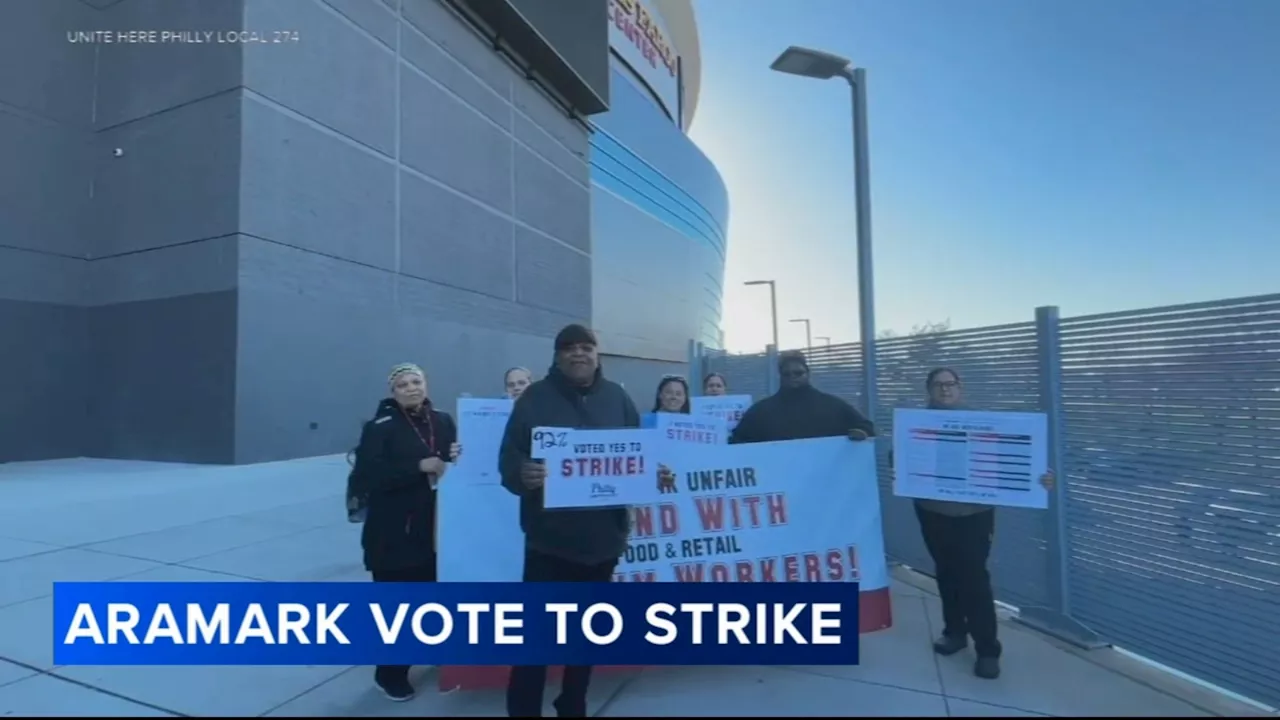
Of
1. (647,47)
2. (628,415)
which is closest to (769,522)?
(628,415)

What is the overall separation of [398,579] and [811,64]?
6839 mm

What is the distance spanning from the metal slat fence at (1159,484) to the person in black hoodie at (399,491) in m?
3.99

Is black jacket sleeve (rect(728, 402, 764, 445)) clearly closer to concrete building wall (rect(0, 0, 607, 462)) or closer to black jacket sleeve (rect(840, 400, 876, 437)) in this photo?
black jacket sleeve (rect(840, 400, 876, 437))

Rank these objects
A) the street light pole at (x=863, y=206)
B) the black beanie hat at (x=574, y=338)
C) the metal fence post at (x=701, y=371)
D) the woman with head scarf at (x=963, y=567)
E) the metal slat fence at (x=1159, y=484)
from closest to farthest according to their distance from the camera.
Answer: the black beanie hat at (x=574, y=338)
the metal slat fence at (x=1159, y=484)
the woman with head scarf at (x=963, y=567)
the street light pole at (x=863, y=206)
the metal fence post at (x=701, y=371)

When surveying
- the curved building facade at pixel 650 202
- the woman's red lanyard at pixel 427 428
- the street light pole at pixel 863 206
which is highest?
the curved building facade at pixel 650 202

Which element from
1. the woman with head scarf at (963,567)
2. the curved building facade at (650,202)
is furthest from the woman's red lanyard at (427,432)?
the curved building facade at (650,202)

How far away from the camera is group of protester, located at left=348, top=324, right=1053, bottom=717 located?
9.69 feet

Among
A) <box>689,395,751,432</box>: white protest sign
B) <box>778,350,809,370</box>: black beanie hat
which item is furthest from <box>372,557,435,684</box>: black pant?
<box>689,395,751,432</box>: white protest sign

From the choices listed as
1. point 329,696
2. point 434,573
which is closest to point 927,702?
point 434,573

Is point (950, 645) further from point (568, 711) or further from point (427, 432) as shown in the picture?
point (427, 432)

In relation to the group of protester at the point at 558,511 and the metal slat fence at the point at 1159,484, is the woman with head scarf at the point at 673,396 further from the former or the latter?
the metal slat fence at the point at 1159,484

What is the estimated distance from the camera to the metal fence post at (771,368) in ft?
30.0

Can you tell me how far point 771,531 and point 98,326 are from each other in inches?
479

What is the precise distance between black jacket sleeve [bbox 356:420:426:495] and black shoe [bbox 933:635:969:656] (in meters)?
3.13
